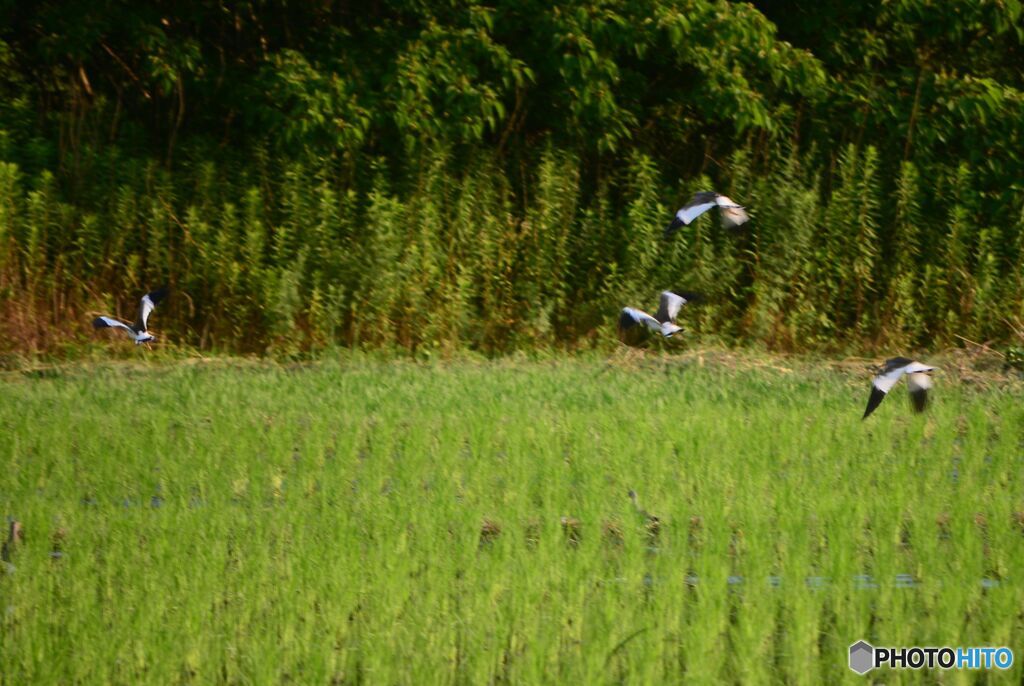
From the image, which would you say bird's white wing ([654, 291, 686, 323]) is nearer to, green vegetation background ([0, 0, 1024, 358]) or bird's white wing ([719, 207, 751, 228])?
bird's white wing ([719, 207, 751, 228])

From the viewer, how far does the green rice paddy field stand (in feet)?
13.7

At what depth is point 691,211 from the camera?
823 cm

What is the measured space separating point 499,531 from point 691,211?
334cm

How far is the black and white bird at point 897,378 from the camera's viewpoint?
6594mm

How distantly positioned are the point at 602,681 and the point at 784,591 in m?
1.03

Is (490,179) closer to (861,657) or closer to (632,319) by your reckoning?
(632,319)

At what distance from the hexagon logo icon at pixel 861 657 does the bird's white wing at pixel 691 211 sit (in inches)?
167

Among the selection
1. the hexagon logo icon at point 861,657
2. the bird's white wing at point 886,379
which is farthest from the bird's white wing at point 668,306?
the hexagon logo icon at point 861,657

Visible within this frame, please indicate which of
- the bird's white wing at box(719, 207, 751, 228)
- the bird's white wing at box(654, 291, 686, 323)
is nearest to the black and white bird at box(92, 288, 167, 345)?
the bird's white wing at box(654, 291, 686, 323)

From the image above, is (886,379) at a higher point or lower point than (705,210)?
lower

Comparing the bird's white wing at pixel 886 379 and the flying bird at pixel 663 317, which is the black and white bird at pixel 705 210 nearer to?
the flying bird at pixel 663 317

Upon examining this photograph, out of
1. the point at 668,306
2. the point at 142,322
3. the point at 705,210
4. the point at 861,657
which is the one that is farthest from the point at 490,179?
the point at 861,657

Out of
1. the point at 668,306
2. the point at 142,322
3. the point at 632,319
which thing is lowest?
the point at 142,322

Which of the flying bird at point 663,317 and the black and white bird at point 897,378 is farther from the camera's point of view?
the flying bird at point 663,317
